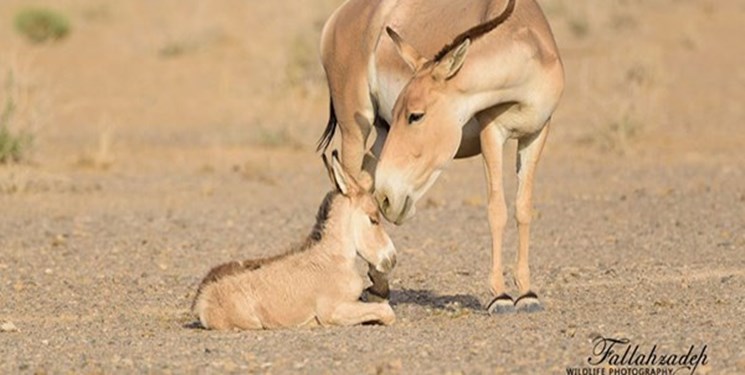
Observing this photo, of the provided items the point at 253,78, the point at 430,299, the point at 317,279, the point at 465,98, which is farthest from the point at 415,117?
the point at 253,78

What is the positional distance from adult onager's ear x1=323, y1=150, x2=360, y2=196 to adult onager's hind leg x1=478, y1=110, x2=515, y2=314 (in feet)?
2.64

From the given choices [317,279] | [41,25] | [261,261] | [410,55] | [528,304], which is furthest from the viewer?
[41,25]

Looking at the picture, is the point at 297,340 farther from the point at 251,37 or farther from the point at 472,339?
the point at 251,37

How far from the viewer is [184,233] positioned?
47.9 ft

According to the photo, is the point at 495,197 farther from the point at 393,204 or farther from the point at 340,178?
the point at 340,178

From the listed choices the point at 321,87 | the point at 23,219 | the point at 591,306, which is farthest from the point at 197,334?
the point at 321,87

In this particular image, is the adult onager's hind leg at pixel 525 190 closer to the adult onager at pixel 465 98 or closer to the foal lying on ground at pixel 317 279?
the adult onager at pixel 465 98

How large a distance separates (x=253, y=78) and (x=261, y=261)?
18121 mm

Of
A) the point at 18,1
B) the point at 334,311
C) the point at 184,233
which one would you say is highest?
the point at 334,311

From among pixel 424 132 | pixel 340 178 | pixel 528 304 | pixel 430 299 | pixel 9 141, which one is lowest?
pixel 9 141

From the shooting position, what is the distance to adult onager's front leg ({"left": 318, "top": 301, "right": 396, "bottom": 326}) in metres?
9.16

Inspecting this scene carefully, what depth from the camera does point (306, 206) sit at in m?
16.5

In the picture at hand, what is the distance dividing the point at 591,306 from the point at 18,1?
31.3 meters

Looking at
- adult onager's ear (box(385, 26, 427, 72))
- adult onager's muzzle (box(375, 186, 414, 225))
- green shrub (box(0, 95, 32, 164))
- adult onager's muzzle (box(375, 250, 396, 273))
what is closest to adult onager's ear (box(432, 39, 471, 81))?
adult onager's ear (box(385, 26, 427, 72))
